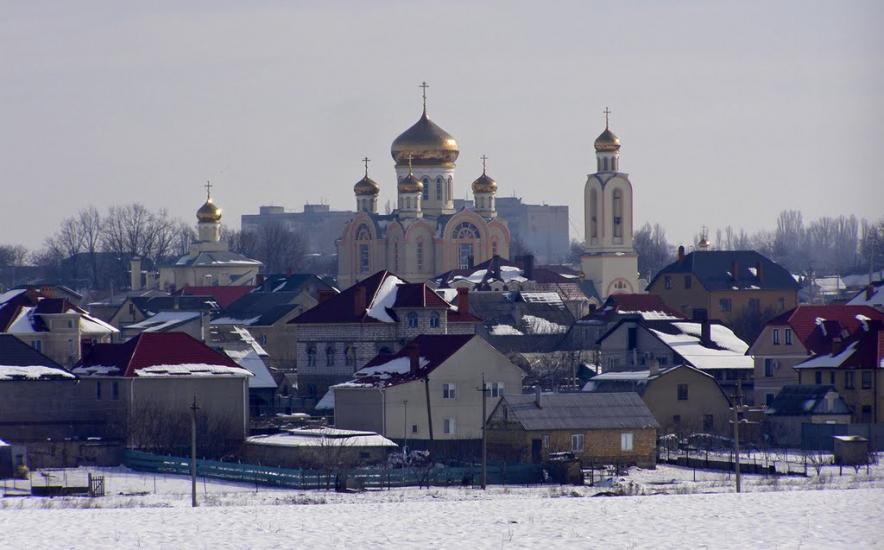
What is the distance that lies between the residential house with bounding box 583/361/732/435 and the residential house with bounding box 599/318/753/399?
177 inches

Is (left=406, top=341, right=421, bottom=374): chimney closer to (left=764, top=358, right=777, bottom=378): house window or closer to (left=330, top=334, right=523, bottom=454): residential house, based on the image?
(left=330, top=334, right=523, bottom=454): residential house

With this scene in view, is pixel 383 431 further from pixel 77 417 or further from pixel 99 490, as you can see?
pixel 99 490

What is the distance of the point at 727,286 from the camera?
99625 millimetres

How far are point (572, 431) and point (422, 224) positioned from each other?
64684 mm

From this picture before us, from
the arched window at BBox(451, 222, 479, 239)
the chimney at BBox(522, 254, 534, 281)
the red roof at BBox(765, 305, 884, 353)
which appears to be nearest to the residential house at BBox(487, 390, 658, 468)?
the red roof at BBox(765, 305, 884, 353)

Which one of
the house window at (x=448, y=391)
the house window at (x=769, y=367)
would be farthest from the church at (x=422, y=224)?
the house window at (x=448, y=391)

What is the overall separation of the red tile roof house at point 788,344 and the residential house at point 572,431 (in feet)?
41.3

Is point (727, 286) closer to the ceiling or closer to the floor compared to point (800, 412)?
closer to the ceiling

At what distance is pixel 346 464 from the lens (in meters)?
54.5

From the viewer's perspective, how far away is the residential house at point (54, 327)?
78625mm

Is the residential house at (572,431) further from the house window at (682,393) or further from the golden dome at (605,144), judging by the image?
the golden dome at (605,144)

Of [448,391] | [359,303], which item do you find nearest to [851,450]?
[448,391]

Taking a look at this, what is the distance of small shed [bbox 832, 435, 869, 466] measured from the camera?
5578 centimetres

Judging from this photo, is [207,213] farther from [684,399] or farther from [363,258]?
[684,399]
